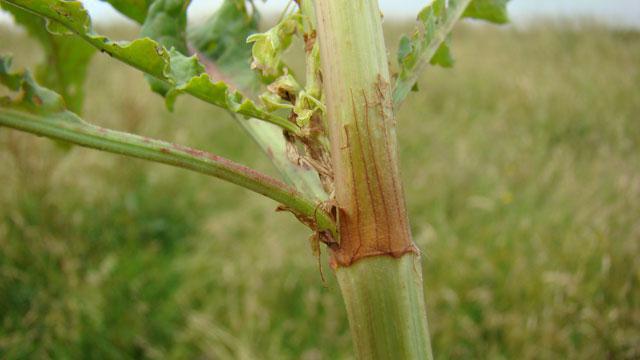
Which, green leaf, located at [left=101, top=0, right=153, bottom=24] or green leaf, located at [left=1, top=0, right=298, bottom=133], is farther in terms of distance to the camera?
green leaf, located at [left=101, top=0, right=153, bottom=24]

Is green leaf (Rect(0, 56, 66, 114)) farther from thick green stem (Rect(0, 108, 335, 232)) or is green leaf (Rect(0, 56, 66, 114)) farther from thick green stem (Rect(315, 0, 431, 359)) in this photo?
thick green stem (Rect(315, 0, 431, 359))

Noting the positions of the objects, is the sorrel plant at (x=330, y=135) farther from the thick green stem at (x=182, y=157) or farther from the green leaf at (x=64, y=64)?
the green leaf at (x=64, y=64)

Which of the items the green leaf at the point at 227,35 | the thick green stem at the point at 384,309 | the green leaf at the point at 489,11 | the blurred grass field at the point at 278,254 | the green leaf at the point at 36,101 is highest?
the green leaf at the point at 227,35

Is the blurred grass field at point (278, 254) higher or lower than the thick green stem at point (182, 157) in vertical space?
lower

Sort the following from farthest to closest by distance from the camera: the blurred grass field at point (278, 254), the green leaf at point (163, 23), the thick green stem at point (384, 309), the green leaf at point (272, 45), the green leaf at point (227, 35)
Result: the blurred grass field at point (278, 254)
the green leaf at point (227, 35)
the green leaf at point (163, 23)
the green leaf at point (272, 45)
the thick green stem at point (384, 309)

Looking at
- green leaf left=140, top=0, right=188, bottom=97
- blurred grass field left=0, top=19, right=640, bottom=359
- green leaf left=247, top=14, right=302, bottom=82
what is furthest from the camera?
blurred grass field left=0, top=19, right=640, bottom=359

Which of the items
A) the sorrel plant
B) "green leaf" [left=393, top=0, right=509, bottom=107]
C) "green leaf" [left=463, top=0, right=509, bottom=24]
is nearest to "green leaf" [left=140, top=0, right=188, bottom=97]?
the sorrel plant

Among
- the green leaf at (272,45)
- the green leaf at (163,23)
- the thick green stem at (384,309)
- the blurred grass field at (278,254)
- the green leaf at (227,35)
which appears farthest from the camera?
the blurred grass field at (278,254)

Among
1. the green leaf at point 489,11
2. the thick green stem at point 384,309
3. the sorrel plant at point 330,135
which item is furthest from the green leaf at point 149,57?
the green leaf at point 489,11
